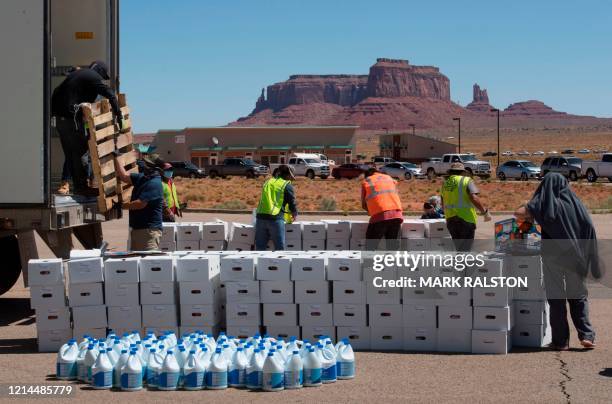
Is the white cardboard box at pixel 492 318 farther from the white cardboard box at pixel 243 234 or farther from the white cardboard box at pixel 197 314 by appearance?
the white cardboard box at pixel 243 234

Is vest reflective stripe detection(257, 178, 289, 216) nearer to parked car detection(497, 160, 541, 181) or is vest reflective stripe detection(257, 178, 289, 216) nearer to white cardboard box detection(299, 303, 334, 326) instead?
white cardboard box detection(299, 303, 334, 326)

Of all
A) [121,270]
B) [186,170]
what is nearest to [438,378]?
[121,270]

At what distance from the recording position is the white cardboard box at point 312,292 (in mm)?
9727

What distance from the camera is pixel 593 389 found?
7.96m

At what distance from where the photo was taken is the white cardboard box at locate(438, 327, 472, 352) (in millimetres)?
9602

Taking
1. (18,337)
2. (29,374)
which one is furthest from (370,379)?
(18,337)

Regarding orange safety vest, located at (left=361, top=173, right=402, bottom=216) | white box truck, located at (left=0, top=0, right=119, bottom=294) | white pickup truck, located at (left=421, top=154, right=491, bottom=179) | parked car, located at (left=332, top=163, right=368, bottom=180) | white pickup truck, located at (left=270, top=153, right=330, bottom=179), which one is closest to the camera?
white box truck, located at (left=0, top=0, right=119, bottom=294)

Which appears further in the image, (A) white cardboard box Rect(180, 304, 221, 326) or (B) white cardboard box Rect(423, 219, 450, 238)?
(B) white cardboard box Rect(423, 219, 450, 238)

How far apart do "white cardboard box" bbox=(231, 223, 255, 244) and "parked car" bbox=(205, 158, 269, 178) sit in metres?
53.2

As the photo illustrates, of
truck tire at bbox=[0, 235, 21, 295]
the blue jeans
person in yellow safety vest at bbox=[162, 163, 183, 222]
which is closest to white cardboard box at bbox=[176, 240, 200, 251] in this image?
person in yellow safety vest at bbox=[162, 163, 183, 222]

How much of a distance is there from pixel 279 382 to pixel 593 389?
2.85m

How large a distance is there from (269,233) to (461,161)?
51.3 meters

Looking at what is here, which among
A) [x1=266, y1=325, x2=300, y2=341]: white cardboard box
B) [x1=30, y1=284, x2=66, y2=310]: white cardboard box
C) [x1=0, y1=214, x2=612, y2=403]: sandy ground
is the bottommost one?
[x1=0, y1=214, x2=612, y2=403]: sandy ground

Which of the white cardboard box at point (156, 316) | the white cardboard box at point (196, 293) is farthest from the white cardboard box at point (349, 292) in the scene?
the white cardboard box at point (156, 316)
